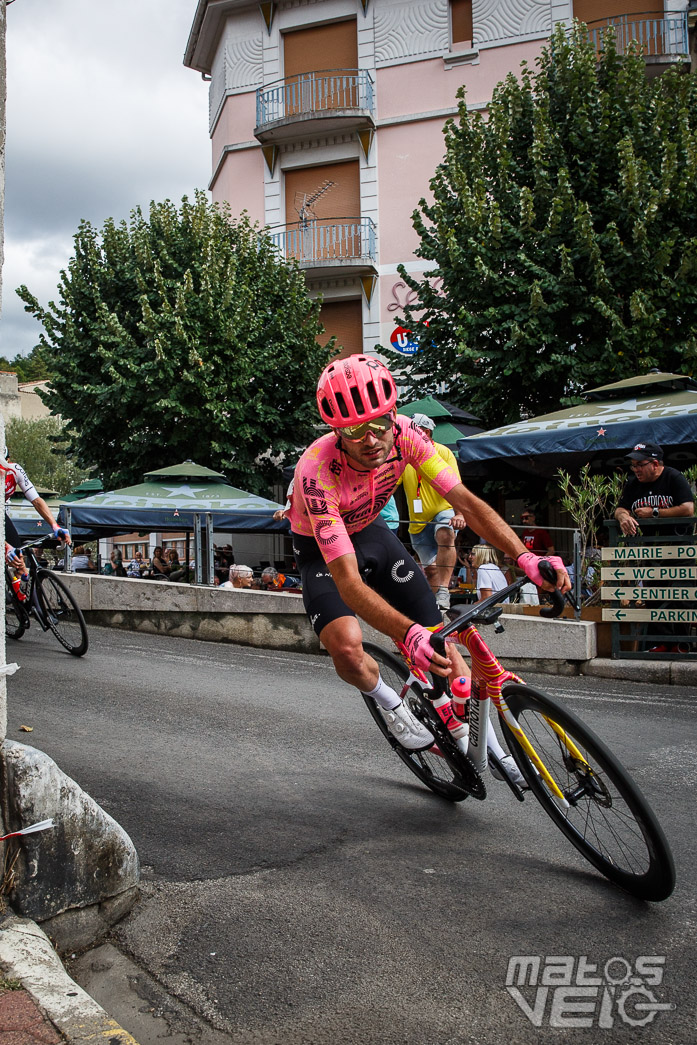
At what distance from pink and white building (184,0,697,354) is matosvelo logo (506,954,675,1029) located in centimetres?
2356

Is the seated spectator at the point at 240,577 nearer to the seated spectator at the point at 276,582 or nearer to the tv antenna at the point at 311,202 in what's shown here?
the seated spectator at the point at 276,582

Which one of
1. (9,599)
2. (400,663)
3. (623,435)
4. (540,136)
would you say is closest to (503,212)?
(540,136)

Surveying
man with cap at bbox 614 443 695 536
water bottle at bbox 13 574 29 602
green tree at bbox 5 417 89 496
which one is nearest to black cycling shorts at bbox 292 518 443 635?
man with cap at bbox 614 443 695 536

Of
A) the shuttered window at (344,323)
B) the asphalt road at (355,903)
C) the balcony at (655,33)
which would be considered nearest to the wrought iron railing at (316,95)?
the shuttered window at (344,323)

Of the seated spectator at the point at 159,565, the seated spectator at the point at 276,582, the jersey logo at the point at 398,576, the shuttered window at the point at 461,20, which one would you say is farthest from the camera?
the shuttered window at the point at 461,20

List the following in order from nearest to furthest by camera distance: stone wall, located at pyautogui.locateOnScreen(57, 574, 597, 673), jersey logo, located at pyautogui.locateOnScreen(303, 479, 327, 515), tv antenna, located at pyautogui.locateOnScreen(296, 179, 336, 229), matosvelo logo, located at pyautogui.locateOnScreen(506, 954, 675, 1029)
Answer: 1. matosvelo logo, located at pyautogui.locateOnScreen(506, 954, 675, 1029)
2. jersey logo, located at pyautogui.locateOnScreen(303, 479, 327, 515)
3. stone wall, located at pyautogui.locateOnScreen(57, 574, 597, 673)
4. tv antenna, located at pyautogui.locateOnScreen(296, 179, 336, 229)

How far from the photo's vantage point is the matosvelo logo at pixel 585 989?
2.57 metres

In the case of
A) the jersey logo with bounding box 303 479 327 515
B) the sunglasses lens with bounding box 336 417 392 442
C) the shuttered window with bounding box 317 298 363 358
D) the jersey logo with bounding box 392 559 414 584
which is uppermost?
the shuttered window with bounding box 317 298 363 358

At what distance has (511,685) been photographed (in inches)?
143

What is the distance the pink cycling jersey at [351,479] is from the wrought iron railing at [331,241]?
2255 centimetres

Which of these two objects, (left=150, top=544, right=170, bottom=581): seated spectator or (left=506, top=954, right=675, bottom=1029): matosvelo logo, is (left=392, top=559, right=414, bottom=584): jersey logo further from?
(left=150, top=544, right=170, bottom=581): seated spectator

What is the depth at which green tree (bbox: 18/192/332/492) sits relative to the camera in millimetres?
20422

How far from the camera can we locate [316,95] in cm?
2645

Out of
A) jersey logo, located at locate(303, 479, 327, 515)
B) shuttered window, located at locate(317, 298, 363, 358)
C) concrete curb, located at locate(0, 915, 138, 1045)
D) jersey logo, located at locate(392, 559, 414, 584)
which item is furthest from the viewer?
shuttered window, located at locate(317, 298, 363, 358)
